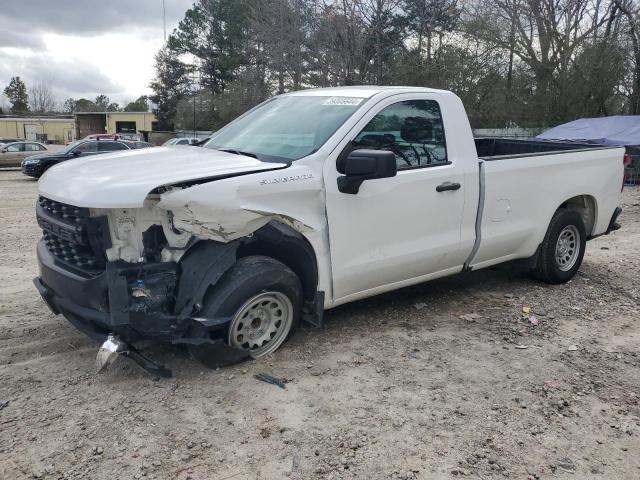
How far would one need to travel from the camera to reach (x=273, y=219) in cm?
384

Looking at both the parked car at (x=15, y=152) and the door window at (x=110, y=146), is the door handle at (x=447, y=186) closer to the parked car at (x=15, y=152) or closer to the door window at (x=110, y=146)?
the door window at (x=110, y=146)

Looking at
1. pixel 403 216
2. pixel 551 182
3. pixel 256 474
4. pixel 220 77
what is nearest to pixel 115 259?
pixel 256 474

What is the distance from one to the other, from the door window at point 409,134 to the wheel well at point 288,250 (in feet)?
2.77

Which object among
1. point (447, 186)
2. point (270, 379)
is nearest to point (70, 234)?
point (270, 379)

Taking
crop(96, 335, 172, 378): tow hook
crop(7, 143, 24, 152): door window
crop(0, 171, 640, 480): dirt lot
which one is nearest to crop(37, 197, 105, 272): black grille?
crop(96, 335, 172, 378): tow hook

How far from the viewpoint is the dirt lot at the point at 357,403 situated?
2.96 meters

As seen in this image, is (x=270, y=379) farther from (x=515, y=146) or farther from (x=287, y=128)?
(x=515, y=146)

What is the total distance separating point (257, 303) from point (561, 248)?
3.87 metres

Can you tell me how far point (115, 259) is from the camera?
11.6 feet

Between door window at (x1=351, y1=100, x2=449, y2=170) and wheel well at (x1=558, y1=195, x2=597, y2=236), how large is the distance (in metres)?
2.29

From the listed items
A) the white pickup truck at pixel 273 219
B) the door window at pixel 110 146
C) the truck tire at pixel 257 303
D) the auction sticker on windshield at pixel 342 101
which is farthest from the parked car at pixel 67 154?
the truck tire at pixel 257 303

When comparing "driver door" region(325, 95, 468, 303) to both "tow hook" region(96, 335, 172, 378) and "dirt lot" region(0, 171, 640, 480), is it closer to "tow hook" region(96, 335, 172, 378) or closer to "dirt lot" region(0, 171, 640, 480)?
"dirt lot" region(0, 171, 640, 480)

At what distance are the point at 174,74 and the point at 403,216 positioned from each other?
190 feet

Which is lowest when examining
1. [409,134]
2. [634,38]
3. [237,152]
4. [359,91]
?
[237,152]
